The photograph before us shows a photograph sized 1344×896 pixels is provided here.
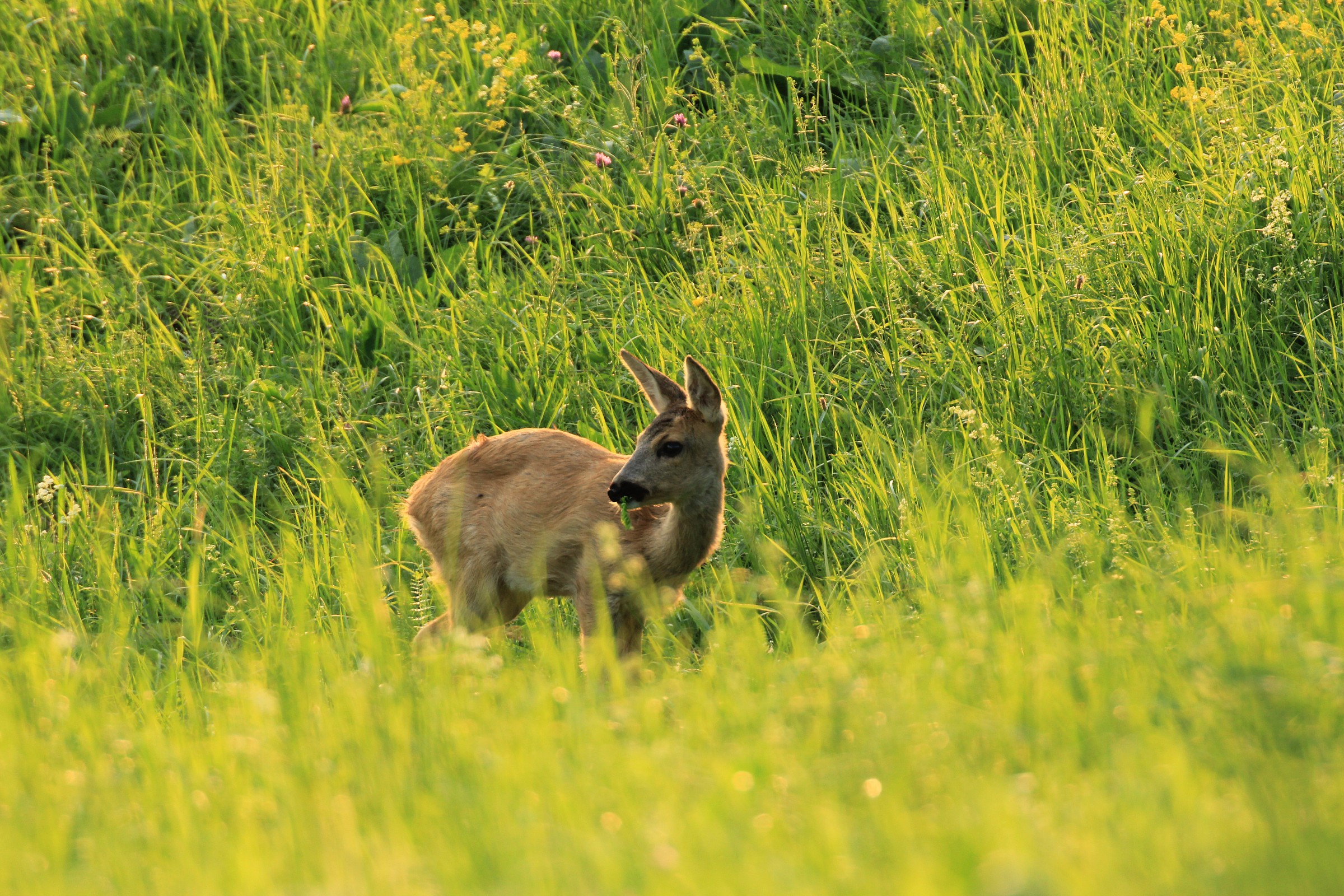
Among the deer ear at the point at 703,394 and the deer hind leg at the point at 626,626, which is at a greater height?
the deer ear at the point at 703,394

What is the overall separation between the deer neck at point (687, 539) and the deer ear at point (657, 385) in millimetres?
354

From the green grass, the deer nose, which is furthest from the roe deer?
the green grass

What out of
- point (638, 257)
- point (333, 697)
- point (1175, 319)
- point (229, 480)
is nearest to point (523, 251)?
point (638, 257)

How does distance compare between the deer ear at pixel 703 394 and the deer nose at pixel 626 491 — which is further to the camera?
the deer ear at pixel 703 394

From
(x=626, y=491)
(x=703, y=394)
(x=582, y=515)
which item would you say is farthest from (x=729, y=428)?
(x=626, y=491)

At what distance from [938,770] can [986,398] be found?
3.46 metres

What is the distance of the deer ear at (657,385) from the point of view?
17.1ft

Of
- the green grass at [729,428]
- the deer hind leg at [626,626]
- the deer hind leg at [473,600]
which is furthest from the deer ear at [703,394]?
the deer hind leg at [473,600]

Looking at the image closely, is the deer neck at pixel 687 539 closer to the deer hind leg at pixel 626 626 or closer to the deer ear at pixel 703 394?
the deer hind leg at pixel 626 626

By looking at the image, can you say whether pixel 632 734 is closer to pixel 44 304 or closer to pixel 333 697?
pixel 333 697

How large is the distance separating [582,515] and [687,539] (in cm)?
47

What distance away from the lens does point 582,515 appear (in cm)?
545

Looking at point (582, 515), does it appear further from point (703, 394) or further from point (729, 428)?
point (729, 428)

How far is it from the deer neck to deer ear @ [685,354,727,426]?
0.27 metres
